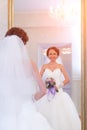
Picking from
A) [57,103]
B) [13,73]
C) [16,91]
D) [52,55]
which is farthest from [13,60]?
[57,103]

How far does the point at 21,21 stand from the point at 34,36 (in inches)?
5.7

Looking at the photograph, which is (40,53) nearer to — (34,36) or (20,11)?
(34,36)

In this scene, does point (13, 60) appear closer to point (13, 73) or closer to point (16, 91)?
point (13, 73)

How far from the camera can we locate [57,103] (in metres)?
1.85

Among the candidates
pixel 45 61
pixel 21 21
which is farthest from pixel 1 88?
pixel 21 21

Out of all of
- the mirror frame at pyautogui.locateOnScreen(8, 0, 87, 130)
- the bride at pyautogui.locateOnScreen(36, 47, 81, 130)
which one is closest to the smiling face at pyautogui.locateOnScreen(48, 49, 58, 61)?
the bride at pyautogui.locateOnScreen(36, 47, 81, 130)

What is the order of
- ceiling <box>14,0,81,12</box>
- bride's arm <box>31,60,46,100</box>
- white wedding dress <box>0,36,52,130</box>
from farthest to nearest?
ceiling <box>14,0,81,12</box> < bride's arm <box>31,60,46,100</box> < white wedding dress <box>0,36,52,130</box>

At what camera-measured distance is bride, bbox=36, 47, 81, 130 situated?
6.03 ft

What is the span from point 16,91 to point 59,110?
0.34 m

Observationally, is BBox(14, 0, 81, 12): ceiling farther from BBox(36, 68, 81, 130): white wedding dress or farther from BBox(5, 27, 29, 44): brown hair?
BBox(36, 68, 81, 130): white wedding dress

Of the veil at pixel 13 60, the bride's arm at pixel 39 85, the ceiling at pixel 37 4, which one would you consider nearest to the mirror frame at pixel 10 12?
the ceiling at pixel 37 4

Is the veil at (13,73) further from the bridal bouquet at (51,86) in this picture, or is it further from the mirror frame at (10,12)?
the mirror frame at (10,12)

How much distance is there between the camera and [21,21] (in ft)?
6.45

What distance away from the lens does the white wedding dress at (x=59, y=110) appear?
1.83 metres
